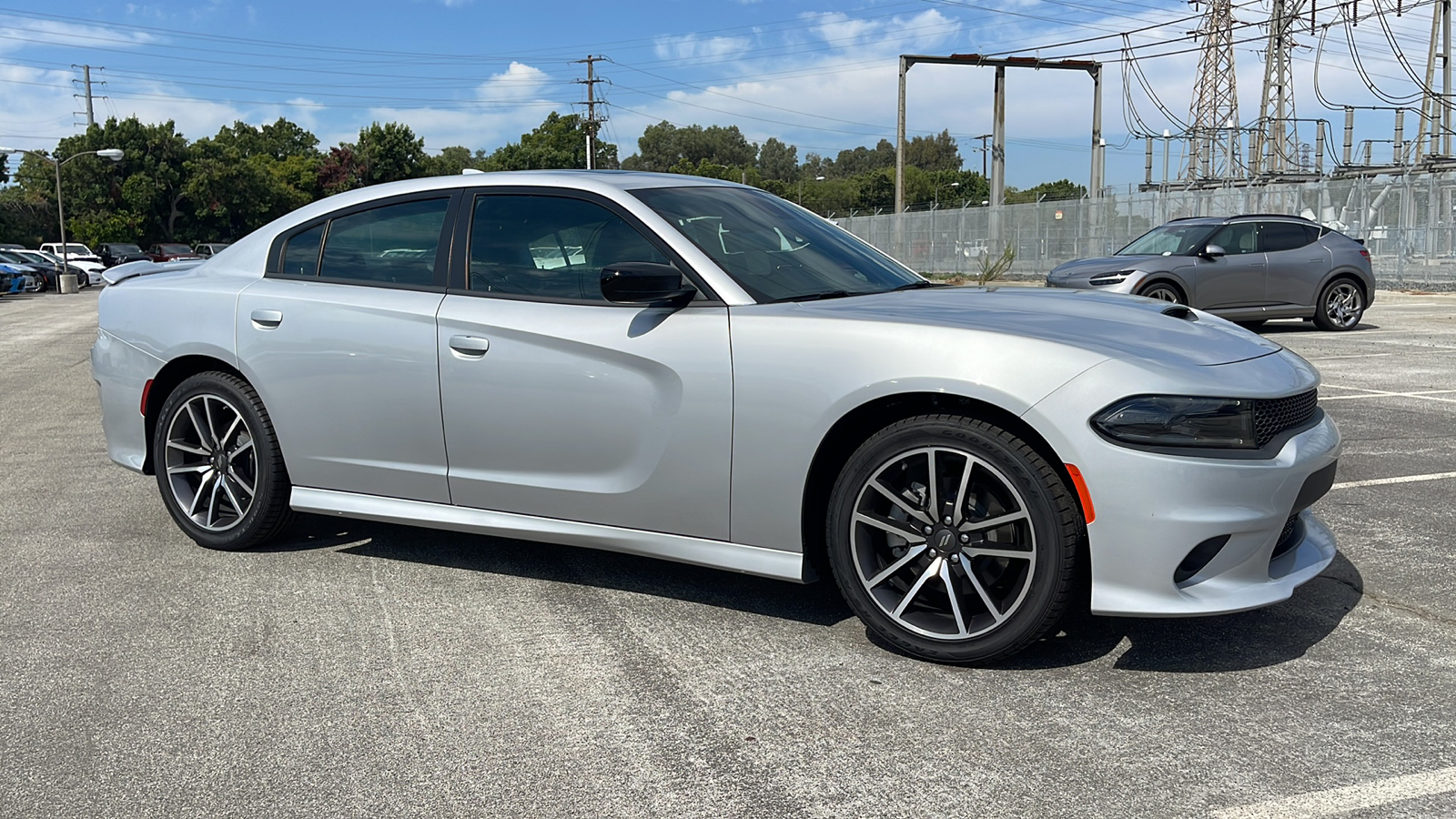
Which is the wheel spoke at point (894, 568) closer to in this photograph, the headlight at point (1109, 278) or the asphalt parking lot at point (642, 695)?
the asphalt parking lot at point (642, 695)

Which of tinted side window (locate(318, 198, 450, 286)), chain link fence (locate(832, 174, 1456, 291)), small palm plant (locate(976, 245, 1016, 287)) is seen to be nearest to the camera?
tinted side window (locate(318, 198, 450, 286))

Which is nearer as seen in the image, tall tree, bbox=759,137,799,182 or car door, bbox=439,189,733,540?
car door, bbox=439,189,733,540

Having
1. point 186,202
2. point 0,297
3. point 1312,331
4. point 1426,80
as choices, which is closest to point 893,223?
point 1426,80

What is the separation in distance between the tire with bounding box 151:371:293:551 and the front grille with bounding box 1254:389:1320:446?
146 inches

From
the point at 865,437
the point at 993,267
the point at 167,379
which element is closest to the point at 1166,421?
the point at 865,437

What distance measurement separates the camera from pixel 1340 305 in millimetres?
15445

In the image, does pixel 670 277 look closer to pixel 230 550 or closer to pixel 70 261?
pixel 230 550

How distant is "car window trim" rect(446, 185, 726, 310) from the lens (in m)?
4.08

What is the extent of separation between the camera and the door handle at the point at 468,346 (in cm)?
434

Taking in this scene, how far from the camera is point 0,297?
117 ft

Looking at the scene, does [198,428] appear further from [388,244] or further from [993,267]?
[993,267]

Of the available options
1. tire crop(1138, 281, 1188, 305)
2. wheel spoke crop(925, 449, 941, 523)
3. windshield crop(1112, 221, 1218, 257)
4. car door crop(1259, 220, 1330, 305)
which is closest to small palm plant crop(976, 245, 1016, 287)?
windshield crop(1112, 221, 1218, 257)

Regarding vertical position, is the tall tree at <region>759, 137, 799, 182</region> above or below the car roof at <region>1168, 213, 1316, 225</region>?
above

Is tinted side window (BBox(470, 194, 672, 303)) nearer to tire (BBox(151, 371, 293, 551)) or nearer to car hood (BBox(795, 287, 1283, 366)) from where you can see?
car hood (BBox(795, 287, 1283, 366))
